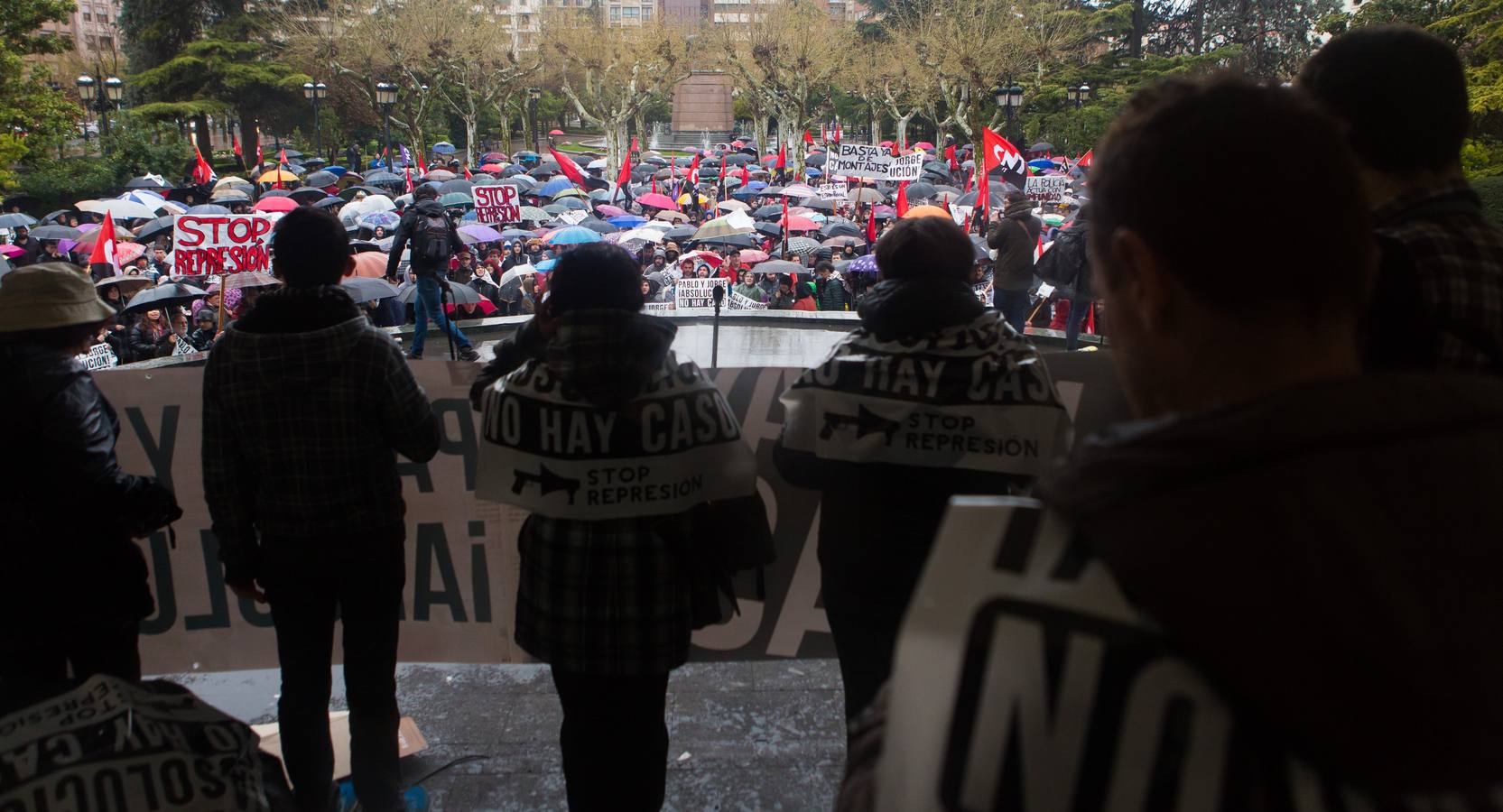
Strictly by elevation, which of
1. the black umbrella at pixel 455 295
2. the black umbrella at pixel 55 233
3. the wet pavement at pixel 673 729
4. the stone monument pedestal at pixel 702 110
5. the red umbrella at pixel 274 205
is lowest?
the wet pavement at pixel 673 729

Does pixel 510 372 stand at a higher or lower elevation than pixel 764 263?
higher

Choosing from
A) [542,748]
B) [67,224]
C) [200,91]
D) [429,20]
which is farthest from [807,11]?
[542,748]

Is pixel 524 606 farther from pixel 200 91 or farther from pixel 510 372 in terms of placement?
pixel 200 91

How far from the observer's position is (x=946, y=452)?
8.25 ft

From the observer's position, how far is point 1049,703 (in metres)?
0.72

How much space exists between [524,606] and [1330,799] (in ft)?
6.39

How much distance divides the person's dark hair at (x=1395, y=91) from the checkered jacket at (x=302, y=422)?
2024 mm

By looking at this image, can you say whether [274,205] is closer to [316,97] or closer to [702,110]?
[316,97]

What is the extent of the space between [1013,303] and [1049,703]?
10.4 metres

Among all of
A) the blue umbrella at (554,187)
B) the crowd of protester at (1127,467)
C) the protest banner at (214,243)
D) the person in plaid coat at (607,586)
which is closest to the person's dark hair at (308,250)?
the crowd of protester at (1127,467)

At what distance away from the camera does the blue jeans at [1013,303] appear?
10688mm

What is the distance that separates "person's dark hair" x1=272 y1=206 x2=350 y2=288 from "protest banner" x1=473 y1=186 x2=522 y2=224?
14974mm

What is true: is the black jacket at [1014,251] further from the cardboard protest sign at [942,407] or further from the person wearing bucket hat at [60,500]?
the person wearing bucket hat at [60,500]

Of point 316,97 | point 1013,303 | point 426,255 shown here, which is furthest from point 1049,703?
point 316,97
